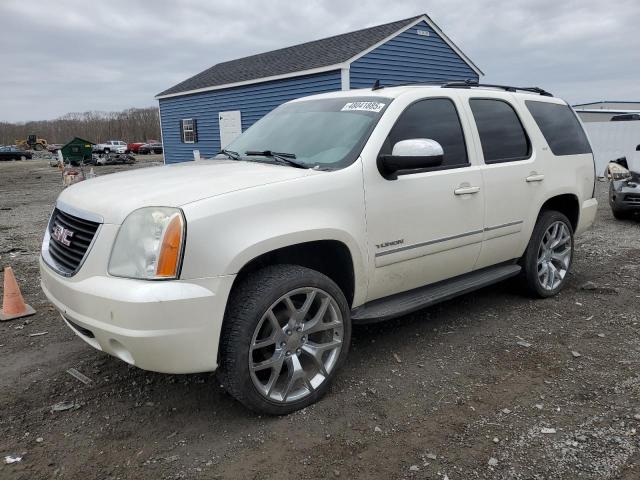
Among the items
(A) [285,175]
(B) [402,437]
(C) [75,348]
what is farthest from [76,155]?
(B) [402,437]

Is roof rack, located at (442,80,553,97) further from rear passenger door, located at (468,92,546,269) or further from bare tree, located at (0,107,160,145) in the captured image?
bare tree, located at (0,107,160,145)

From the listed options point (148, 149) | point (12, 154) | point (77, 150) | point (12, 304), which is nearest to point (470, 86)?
point (12, 304)

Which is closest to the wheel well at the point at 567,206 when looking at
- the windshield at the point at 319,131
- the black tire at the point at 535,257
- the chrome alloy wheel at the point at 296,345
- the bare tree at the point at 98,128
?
the black tire at the point at 535,257

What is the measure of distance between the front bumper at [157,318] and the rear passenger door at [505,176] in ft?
7.74

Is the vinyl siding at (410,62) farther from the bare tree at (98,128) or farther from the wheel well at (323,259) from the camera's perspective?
the bare tree at (98,128)

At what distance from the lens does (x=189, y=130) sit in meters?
20.9

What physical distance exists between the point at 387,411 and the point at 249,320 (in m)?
1.02

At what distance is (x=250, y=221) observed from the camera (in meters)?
2.66

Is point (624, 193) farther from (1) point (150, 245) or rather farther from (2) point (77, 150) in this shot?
(2) point (77, 150)

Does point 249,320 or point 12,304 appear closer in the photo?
point 249,320

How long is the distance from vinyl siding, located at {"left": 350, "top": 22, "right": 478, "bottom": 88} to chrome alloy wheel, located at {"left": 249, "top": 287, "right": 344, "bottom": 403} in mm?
12145

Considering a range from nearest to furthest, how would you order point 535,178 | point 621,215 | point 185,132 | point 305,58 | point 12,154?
1. point 535,178
2. point 621,215
3. point 305,58
4. point 185,132
5. point 12,154

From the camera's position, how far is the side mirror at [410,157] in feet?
A: 10.3

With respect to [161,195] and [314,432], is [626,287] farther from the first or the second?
[161,195]
